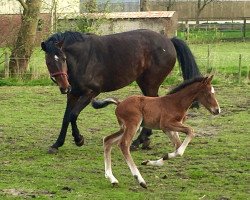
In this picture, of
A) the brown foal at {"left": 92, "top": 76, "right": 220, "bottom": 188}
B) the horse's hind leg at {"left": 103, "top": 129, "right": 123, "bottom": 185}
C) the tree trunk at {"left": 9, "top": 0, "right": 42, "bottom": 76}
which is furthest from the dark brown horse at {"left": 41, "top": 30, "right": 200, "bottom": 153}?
the tree trunk at {"left": 9, "top": 0, "right": 42, "bottom": 76}

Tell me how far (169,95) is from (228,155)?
5.31 feet

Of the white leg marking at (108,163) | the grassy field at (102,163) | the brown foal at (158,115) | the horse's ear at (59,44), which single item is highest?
the horse's ear at (59,44)

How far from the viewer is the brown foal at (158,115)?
7543 millimetres

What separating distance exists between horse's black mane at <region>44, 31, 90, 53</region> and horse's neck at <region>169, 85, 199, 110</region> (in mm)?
2033

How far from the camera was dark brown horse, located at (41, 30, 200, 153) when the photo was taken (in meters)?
9.41

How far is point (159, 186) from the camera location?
24.5 feet

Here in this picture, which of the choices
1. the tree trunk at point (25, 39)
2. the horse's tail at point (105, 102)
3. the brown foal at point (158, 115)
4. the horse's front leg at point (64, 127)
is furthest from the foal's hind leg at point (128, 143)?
the tree trunk at point (25, 39)

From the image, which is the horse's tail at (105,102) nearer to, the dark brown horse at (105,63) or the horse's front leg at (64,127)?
the dark brown horse at (105,63)

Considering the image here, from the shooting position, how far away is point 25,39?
68.6 ft

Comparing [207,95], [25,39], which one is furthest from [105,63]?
[25,39]

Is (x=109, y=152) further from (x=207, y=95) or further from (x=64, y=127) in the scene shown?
(x=64, y=127)

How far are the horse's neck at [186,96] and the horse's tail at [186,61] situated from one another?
2370 millimetres

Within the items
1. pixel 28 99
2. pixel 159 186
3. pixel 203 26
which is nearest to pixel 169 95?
pixel 159 186

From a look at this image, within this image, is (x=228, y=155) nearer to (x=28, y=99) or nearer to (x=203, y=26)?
(x=28, y=99)
